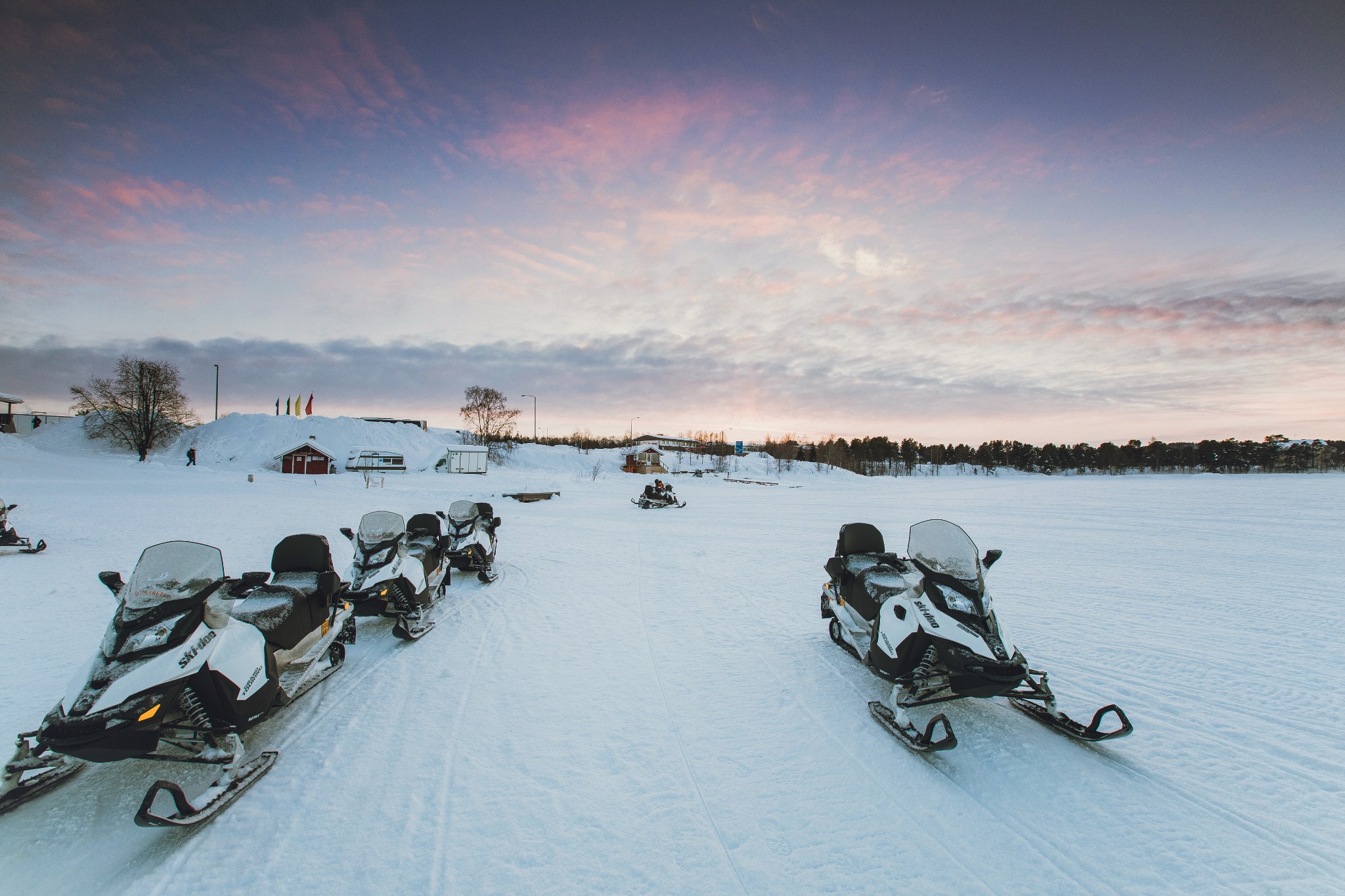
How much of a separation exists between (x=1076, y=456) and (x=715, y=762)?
460 ft

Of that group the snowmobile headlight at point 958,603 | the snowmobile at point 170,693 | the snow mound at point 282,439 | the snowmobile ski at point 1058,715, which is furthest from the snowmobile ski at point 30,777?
the snow mound at point 282,439

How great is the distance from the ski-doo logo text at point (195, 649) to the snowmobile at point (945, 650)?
467cm

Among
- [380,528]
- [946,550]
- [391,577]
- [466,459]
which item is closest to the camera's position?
[946,550]

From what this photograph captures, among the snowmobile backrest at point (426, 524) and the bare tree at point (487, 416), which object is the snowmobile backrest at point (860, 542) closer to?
the snowmobile backrest at point (426, 524)

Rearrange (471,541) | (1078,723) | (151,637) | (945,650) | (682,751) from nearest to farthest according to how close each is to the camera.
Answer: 1. (151,637)
2. (682,751)
3. (945,650)
4. (1078,723)
5. (471,541)

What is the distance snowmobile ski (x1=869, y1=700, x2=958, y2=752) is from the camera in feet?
11.7

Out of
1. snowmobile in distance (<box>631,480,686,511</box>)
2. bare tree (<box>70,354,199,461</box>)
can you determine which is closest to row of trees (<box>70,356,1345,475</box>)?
bare tree (<box>70,354,199,461</box>)

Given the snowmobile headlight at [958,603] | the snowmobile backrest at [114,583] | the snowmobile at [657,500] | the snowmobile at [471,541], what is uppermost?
the snowmobile backrest at [114,583]

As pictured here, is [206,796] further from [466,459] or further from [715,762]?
[466,459]

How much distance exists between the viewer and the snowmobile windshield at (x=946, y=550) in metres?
4.20

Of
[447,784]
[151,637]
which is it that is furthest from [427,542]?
[447,784]

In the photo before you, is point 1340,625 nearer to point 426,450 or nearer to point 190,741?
point 190,741

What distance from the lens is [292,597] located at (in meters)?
4.66

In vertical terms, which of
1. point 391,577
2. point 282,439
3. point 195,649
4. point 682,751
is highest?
point 282,439
